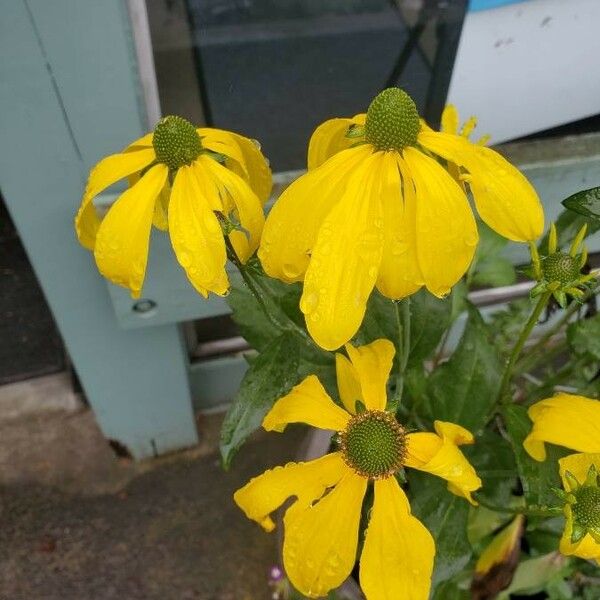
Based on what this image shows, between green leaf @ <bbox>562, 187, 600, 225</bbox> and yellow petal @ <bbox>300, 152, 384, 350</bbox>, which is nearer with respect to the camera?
yellow petal @ <bbox>300, 152, 384, 350</bbox>

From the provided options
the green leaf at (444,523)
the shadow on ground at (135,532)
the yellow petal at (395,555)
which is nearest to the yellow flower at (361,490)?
the yellow petal at (395,555)

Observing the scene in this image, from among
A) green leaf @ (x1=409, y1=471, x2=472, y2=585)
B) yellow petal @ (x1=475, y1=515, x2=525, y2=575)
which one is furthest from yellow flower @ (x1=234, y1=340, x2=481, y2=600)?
yellow petal @ (x1=475, y1=515, x2=525, y2=575)

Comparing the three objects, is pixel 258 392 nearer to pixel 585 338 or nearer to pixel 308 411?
pixel 308 411

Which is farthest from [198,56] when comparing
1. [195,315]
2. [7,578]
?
[7,578]

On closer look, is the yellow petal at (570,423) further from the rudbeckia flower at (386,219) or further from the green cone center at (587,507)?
the rudbeckia flower at (386,219)

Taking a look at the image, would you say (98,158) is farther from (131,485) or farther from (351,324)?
(131,485)

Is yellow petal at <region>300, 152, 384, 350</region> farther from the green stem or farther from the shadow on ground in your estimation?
the shadow on ground
